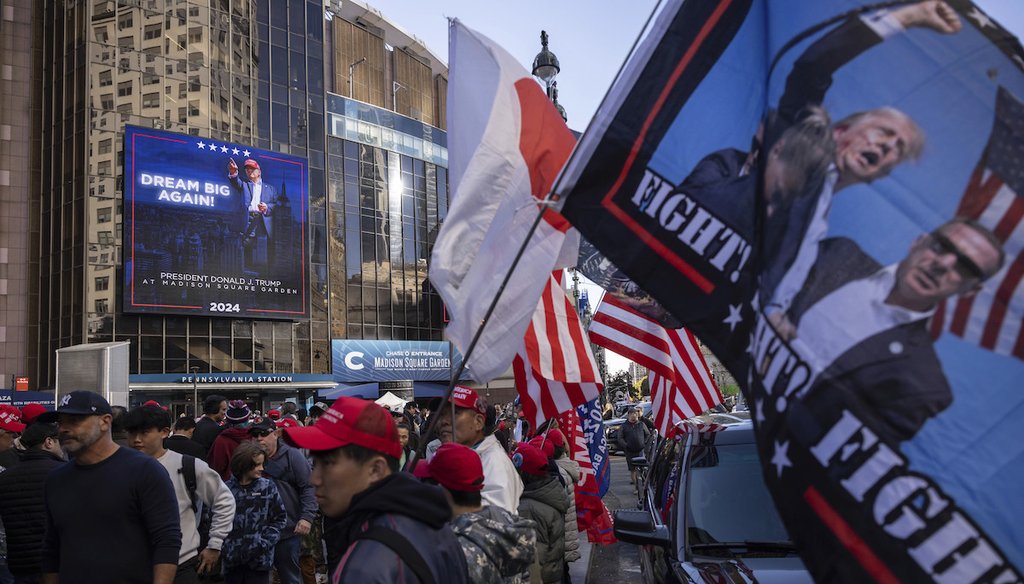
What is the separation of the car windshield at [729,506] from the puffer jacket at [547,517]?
142cm

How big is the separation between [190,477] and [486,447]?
235 cm

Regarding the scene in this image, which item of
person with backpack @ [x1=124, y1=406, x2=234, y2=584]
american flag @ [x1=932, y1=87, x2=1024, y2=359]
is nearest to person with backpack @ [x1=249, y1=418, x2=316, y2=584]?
person with backpack @ [x1=124, y1=406, x2=234, y2=584]

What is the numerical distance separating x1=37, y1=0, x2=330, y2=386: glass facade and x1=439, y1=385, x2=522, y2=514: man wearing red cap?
37.0 metres

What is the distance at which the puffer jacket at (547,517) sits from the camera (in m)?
5.90

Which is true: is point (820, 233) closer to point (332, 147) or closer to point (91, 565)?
point (91, 565)

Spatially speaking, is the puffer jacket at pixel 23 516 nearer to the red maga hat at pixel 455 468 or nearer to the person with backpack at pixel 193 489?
the person with backpack at pixel 193 489

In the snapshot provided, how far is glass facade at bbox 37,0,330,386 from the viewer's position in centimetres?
3788

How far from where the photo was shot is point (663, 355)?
25.8 ft

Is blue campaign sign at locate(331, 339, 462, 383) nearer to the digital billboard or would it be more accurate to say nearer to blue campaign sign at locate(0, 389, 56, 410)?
the digital billboard

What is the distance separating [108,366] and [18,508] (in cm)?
1194

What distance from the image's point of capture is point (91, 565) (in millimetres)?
3893

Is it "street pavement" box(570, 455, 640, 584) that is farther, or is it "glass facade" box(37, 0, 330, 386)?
"glass facade" box(37, 0, 330, 386)

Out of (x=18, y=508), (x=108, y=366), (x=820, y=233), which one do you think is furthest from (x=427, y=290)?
(x=820, y=233)

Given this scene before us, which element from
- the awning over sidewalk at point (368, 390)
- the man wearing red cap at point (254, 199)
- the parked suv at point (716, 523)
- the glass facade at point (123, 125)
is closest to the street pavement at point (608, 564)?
the parked suv at point (716, 523)
